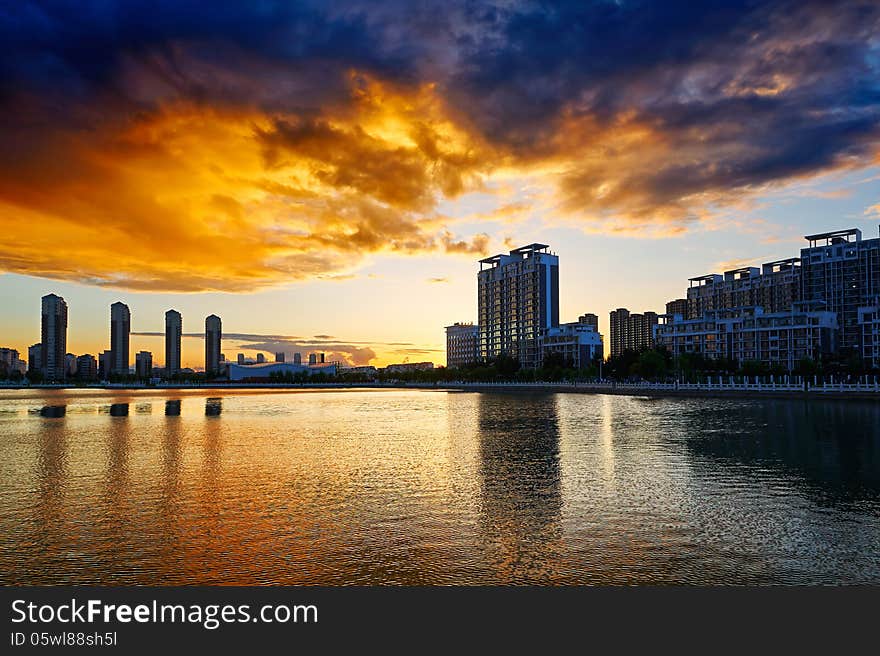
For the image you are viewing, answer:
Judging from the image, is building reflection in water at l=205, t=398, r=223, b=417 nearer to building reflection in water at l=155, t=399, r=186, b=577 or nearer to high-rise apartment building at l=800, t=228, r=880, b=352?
building reflection in water at l=155, t=399, r=186, b=577

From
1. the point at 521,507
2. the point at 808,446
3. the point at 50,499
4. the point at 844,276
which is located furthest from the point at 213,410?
the point at 844,276

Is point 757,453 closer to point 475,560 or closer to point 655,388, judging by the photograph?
point 475,560

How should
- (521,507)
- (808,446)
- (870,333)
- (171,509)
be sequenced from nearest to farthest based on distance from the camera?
(521,507)
(171,509)
(808,446)
(870,333)

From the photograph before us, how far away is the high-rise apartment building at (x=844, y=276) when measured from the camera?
6250 inches

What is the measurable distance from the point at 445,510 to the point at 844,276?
174 m

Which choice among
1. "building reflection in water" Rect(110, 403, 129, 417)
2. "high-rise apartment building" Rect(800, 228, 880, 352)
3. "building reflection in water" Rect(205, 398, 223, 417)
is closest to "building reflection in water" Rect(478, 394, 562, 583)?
"building reflection in water" Rect(205, 398, 223, 417)

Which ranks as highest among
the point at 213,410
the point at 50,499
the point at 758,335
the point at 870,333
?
the point at 758,335

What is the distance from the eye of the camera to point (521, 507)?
22719 millimetres

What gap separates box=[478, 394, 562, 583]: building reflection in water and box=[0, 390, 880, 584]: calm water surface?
3.6 inches

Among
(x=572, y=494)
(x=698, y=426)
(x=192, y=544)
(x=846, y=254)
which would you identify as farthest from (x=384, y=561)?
(x=846, y=254)

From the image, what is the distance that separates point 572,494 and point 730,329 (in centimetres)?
15721

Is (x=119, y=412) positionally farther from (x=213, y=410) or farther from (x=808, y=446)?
(x=808, y=446)

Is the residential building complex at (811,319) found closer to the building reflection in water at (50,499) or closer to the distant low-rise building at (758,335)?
the distant low-rise building at (758,335)

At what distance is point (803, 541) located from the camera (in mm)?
17906
